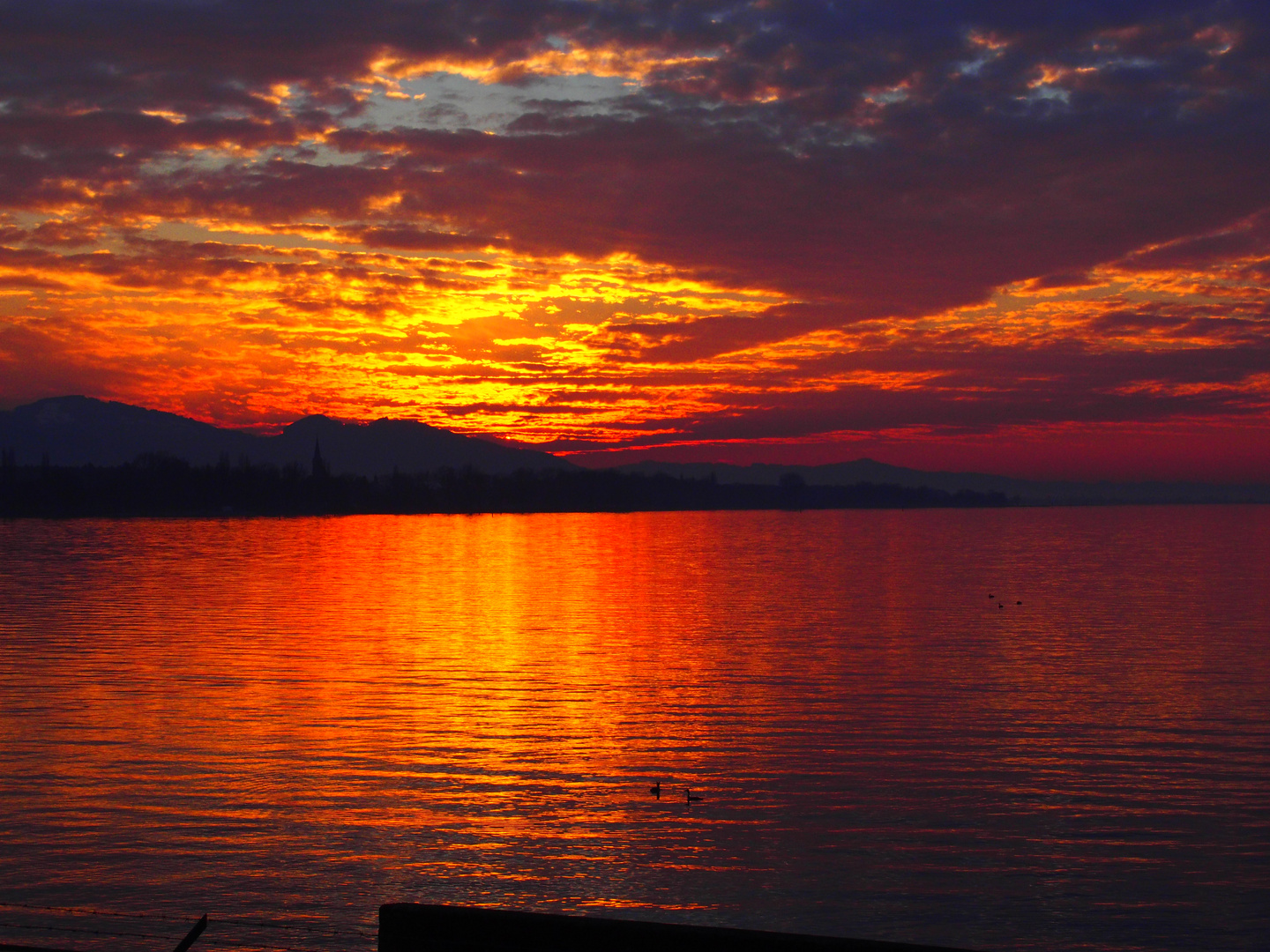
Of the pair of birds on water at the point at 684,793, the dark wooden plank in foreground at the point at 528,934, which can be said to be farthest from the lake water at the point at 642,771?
the dark wooden plank in foreground at the point at 528,934

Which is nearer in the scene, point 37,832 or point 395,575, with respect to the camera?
point 37,832

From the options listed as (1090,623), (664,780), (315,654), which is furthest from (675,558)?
(664,780)

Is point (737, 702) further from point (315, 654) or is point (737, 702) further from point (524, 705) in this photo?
point (315, 654)

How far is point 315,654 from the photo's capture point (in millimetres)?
41219

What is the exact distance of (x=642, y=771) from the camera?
24.0 metres

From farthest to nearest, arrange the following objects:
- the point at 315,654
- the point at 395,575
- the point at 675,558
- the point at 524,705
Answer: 1. the point at 675,558
2. the point at 395,575
3. the point at 315,654
4. the point at 524,705

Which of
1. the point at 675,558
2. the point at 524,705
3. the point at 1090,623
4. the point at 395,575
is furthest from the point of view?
the point at 675,558

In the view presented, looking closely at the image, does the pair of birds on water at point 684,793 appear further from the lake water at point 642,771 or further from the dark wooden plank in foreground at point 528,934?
the dark wooden plank in foreground at point 528,934

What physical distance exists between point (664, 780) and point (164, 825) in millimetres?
10223

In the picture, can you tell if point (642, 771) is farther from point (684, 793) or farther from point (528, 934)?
point (528, 934)

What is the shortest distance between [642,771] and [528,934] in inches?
747

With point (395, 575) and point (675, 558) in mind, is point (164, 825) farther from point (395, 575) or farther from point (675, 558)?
point (675, 558)

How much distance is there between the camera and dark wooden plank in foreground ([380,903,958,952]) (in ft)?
18.2

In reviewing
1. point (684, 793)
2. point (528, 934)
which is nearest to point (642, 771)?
point (684, 793)
